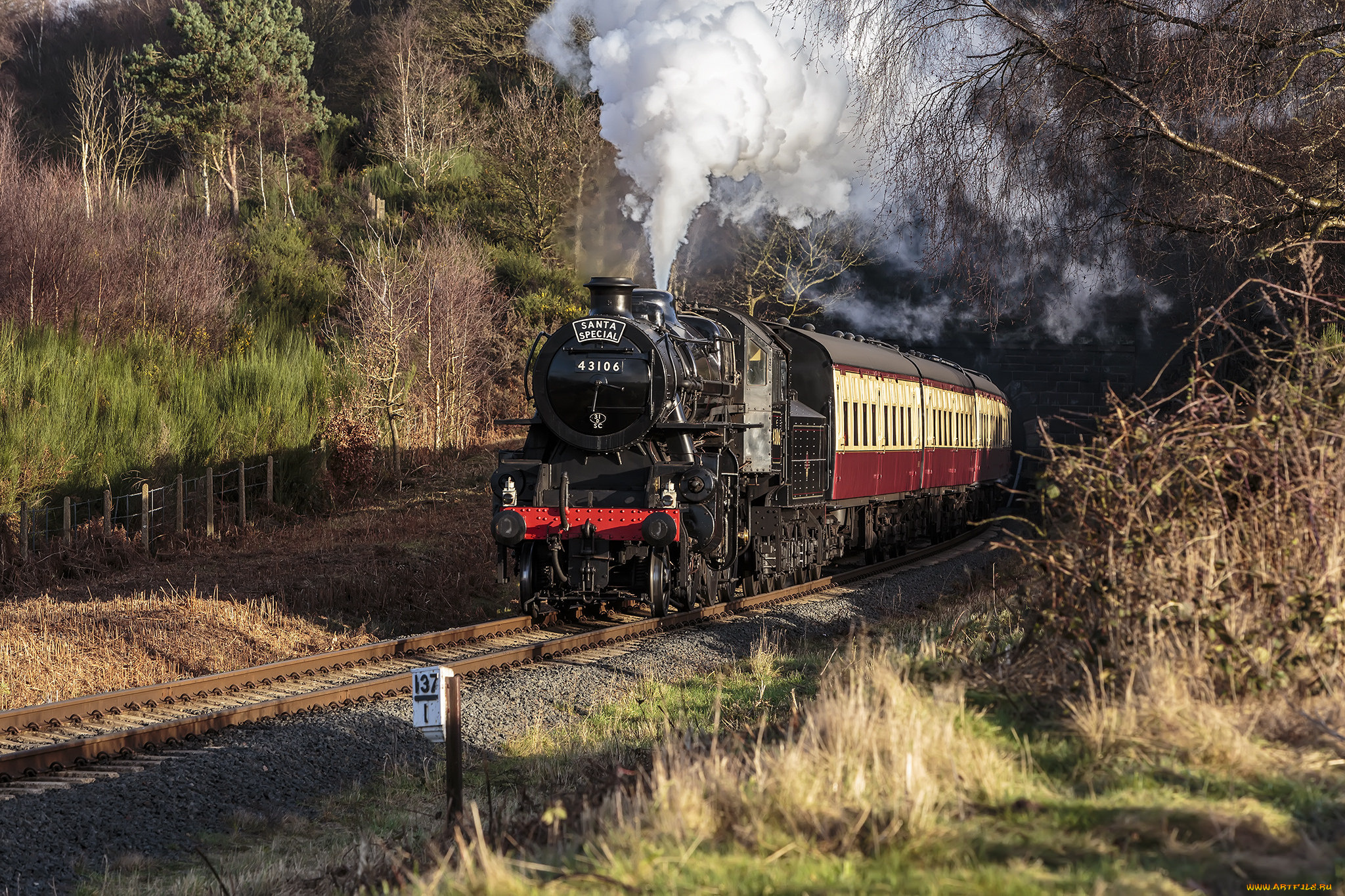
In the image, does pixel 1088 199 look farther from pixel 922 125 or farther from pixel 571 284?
pixel 571 284

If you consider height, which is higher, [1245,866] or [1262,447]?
[1262,447]

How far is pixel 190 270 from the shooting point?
88.4 feet

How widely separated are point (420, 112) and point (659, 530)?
1382 inches

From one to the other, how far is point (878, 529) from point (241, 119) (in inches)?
1215

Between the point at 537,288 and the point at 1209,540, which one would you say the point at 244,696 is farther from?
the point at 537,288

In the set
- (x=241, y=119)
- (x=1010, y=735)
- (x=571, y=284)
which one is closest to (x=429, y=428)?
(x=571, y=284)

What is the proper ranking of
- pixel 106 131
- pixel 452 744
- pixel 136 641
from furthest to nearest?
pixel 106 131
pixel 136 641
pixel 452 744

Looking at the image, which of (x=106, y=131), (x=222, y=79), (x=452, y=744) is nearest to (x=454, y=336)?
(x=106, y=131)

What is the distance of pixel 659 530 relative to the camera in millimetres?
11344

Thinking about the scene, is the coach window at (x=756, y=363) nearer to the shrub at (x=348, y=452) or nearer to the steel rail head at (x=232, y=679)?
the steel rail head at (x=232, y=679)

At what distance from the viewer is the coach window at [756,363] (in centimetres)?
1406

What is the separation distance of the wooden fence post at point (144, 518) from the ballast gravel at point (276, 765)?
9301mm

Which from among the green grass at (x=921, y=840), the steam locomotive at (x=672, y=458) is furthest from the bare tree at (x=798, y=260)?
the green grass at (x=921, y=840)

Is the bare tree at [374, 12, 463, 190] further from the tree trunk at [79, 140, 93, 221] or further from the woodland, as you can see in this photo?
the woodland
